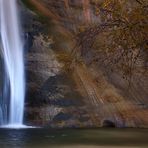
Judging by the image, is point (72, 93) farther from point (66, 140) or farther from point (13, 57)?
point (66, 140)

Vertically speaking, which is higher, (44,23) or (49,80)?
(44,23)

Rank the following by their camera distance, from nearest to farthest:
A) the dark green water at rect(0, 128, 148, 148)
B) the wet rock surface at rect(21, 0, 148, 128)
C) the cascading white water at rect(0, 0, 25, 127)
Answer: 1. the dark green water at rect(0, 128, 148, 148)
2. the cascading white water at rect(0, 0, 25, 127)
3. the wet rock surface at rect(21, 0, 148, 128)

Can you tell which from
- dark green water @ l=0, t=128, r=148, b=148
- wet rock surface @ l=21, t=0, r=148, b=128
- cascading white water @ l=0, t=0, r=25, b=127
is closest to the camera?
dark green water @ l=0, t=128, r=148, b=148

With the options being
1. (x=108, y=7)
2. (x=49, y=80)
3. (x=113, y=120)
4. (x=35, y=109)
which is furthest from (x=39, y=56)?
(x=108, y=7)


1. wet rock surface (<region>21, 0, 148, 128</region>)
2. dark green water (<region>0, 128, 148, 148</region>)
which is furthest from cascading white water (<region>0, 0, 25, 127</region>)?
dark green water (<region>0, 128, 148, 148</region>)

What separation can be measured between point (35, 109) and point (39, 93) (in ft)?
4.50

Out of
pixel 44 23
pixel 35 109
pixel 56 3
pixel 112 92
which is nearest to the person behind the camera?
pixel 35 109

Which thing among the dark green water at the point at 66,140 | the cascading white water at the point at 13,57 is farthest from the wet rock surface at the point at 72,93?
the dark green water at the point at 66,140

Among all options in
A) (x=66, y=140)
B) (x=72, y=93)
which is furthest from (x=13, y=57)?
(x=66, y=140)

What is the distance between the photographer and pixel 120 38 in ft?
46.9

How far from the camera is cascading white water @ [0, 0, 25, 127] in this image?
31.9 m

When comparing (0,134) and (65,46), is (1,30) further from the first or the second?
(0,134)

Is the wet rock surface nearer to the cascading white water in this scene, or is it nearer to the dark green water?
the cascading white water

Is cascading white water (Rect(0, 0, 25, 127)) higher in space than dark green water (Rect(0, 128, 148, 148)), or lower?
higher
